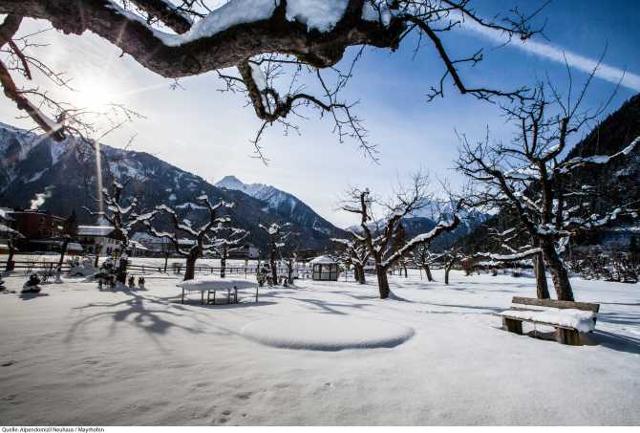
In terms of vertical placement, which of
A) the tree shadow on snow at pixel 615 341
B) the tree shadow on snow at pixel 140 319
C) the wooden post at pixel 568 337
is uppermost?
the wooden post at pixel 568 337

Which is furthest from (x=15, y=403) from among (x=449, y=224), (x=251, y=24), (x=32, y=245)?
(x=32, y=245)

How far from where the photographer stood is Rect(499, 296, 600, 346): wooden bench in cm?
689

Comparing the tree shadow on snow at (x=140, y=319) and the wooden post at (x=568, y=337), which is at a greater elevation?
the wooden post at (x=568, y=337)

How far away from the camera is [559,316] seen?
7.35 metres

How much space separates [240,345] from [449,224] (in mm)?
13120

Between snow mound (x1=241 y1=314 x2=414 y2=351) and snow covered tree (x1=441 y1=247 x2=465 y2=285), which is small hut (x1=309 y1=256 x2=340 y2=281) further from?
snow mound (x1=241 y1=314 x2=414 y2=351)

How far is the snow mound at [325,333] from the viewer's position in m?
6.19

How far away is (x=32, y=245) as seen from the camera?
2712 inches

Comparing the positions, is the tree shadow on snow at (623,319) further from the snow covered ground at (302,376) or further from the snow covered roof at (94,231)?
the snow covered roof at (94,231)

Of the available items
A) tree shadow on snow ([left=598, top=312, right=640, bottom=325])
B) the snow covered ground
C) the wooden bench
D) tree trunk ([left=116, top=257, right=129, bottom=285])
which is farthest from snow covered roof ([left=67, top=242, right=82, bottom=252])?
tree shadow on snow ([left=598, top=312, right=640, bottom=325])

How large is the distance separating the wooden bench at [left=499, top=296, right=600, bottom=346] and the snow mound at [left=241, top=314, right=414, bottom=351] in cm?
→ 300

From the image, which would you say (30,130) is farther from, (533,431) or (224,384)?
(533,431)

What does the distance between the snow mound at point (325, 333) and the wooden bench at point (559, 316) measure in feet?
9.84

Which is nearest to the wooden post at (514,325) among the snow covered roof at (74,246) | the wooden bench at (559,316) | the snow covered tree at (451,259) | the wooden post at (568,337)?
the wooden bench at (559,316)
